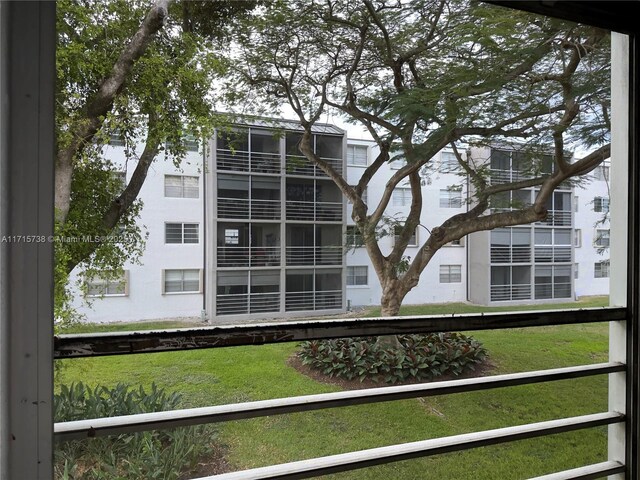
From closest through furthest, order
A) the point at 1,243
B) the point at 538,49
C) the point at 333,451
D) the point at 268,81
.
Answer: the point at 1,243 → the point at 333,451 → the point at 268,81 → the point at 538,49

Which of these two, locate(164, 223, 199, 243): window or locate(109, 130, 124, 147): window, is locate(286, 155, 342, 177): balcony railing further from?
locate(109, 130, 124, 147): window

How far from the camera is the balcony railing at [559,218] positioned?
2.15 metres

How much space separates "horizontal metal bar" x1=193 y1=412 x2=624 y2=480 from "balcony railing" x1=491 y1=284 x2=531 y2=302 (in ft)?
2.25

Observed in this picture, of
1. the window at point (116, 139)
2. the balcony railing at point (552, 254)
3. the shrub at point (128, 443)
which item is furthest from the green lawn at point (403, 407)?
the window at point (116, 139)

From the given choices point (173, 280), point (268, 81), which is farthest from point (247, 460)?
point (268, 81)

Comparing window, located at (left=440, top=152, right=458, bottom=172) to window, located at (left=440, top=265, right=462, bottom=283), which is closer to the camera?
window, located at (left=440, top=265, right=462, bottom=283)

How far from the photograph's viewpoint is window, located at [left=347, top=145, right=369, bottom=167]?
1.92m

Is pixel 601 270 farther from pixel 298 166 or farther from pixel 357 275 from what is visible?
pixel 298 166

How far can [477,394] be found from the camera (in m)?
1.97

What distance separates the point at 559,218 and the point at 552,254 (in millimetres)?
217

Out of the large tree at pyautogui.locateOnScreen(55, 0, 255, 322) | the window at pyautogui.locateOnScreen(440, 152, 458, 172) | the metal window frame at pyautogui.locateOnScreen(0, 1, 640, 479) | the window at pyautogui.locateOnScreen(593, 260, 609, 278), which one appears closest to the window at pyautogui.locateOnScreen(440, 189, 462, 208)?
the window at pyautogui.locateOnScreen(440, 152, 458, 172)

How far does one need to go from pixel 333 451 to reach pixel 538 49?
229 centimetres

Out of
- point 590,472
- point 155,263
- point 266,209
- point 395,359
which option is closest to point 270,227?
point 266,209

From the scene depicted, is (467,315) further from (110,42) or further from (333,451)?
(110,42)
